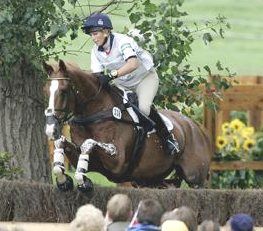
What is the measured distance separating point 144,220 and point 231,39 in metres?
42.8

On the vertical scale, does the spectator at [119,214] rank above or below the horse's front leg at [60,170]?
below

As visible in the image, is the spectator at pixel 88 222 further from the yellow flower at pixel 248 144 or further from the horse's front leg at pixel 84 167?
the yellow flower at pixel 248 144

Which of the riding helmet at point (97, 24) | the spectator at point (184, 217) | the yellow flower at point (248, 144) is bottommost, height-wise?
the spectator at point (184, 217)

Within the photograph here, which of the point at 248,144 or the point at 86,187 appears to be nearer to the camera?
the point at 86,187

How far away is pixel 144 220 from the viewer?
520 inches

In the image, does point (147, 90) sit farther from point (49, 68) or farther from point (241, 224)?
point (241, 224)

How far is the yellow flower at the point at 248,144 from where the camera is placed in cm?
2519

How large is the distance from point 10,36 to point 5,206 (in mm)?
2580

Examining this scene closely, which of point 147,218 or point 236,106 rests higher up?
point 236,106

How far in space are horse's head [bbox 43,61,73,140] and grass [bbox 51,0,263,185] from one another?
82.6 feet

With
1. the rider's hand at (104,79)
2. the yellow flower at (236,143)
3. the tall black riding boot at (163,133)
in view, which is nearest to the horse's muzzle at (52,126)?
the rider's hand at (104,79)

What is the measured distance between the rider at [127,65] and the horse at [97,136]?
15cm

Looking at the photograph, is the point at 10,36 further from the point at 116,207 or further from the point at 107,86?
the point at 116,207

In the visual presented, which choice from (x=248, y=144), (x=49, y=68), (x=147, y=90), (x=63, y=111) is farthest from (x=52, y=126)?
(x=248, y=144)
